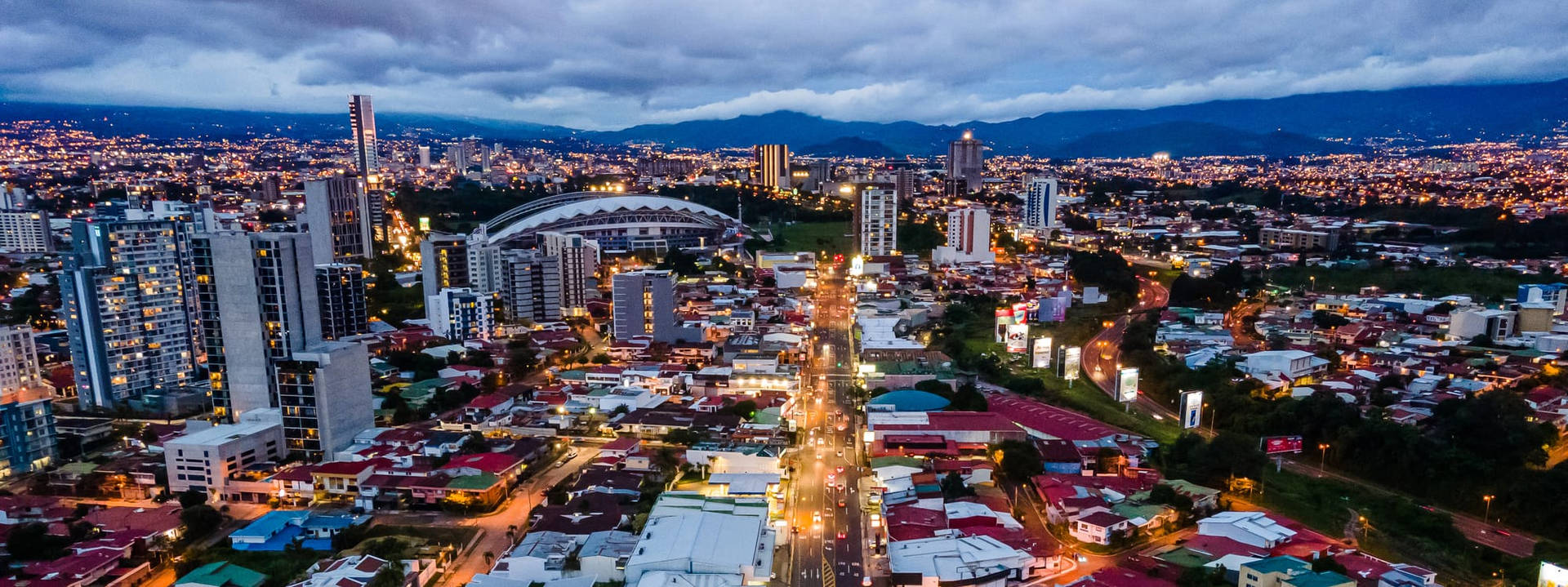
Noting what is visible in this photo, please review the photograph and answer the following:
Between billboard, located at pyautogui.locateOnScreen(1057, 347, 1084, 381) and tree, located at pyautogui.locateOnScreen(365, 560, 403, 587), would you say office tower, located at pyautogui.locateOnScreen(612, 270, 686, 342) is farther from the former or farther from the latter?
tree, located at pyautogui.locateOnScreen(365, 560, 403, 587)

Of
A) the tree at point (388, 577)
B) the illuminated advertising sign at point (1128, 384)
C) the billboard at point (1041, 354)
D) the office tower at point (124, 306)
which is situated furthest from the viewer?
the billboard at point (1041, 354)

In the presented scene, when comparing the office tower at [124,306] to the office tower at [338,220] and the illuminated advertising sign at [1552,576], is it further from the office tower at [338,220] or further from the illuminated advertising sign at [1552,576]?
the illuminated advertising sign at [1552,576]

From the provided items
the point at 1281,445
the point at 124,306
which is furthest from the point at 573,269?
the point at 1281,445

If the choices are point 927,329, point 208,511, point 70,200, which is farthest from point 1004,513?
point 70,200

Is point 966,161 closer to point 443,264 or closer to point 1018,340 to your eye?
point 1018,340

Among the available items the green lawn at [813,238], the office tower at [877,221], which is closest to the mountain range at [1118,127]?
the green lawn at [813,238]

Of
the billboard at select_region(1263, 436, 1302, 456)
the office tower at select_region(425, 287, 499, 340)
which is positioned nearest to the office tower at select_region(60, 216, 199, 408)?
the office tower at select_region(425, 287, 499, 340)
